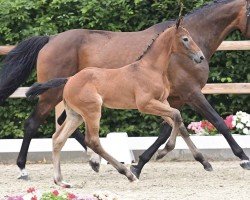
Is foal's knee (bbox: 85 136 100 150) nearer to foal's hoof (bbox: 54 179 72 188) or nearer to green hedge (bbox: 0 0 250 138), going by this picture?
foal's hoof (bbox: 54 179 72 188)

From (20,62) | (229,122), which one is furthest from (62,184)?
(229,122)

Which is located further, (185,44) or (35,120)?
(35,120)

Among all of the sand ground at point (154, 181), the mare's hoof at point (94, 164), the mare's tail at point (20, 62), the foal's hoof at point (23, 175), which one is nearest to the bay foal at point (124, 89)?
the sand ground at point (154, 181)

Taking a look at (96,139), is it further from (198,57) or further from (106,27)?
(106,27)

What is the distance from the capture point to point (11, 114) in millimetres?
10648

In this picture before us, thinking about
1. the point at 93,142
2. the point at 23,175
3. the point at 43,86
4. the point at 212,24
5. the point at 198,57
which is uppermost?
the point at 198,57

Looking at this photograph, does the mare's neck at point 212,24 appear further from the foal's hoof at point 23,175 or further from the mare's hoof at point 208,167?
the foal's hoof at point 23,175

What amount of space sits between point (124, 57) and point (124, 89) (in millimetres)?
1137

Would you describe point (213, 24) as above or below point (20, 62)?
above

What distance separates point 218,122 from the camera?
859 cm

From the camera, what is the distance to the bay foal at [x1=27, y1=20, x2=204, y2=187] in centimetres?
785

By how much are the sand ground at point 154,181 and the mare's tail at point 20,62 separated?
98 cm

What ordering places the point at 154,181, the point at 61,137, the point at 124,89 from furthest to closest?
the point at 154,181 < the point at 61,137 < the point at 124,89

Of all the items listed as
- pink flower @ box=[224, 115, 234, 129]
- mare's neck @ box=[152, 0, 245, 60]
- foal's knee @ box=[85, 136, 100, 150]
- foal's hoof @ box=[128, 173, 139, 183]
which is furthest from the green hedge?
foal's hoof @ box=[128, 173, 139, 183]
